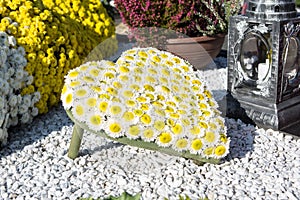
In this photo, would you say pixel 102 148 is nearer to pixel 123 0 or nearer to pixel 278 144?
pixel 278 144

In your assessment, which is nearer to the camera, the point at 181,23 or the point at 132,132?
the point at 132,132

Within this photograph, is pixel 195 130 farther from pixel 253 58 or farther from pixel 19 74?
pixel 19 74

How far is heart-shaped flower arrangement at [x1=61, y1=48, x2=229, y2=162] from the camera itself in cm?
302

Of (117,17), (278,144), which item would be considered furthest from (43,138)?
(117,17)

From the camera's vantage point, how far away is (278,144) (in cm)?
355

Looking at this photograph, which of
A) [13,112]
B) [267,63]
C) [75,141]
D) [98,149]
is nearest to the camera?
[75,141]

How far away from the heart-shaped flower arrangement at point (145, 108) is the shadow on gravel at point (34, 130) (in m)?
0.61

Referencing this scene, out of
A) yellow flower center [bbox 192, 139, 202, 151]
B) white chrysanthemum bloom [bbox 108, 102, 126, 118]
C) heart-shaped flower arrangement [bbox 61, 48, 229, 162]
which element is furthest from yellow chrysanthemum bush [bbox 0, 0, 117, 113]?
yellow flower center [bbox 192, 139, 202, 151]

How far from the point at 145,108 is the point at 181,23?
206 cm

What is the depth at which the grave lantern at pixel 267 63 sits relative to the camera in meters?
3.68

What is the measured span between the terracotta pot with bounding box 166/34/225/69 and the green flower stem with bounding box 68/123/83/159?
1.99m

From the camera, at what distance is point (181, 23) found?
500 cm

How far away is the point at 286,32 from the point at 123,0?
1.94m

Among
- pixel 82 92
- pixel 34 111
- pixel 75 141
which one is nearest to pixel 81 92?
pixel 82 92
